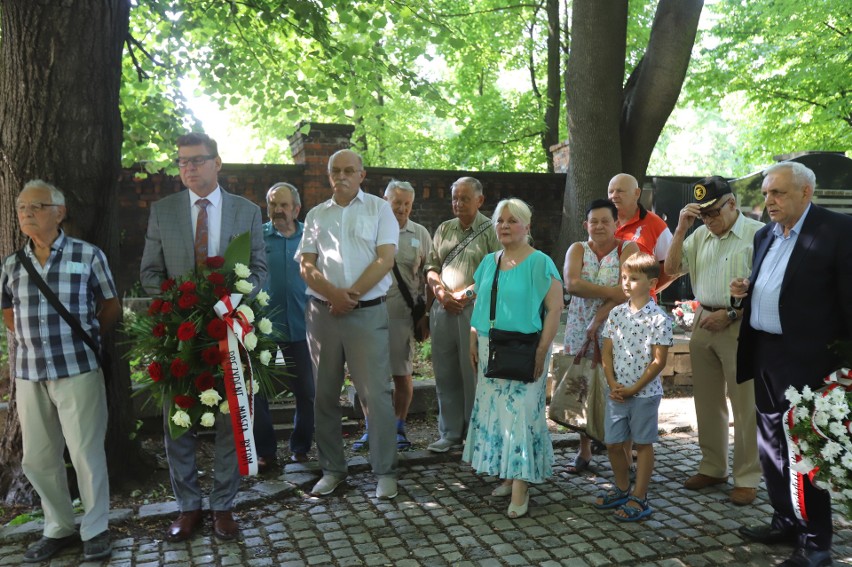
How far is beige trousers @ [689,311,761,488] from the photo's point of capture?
16.2ft

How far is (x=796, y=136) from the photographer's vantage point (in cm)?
1720

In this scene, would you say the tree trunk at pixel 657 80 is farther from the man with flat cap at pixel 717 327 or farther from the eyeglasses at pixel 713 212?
the eyeglasses at pixel 713 212

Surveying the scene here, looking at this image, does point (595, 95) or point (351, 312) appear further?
point (595, 95)

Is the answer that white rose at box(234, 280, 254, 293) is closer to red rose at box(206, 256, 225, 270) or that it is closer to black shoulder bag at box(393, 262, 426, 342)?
red rose at box(206, 256, 225, 270)

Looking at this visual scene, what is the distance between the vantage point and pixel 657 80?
948 cm

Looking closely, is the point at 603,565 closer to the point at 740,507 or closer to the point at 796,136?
the point at 740,507

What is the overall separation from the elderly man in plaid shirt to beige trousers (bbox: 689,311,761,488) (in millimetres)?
3974

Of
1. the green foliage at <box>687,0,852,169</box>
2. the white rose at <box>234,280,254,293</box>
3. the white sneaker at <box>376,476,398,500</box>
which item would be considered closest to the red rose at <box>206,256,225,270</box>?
the white rose at <box>234,280,254,293</box>

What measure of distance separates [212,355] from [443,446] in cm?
243

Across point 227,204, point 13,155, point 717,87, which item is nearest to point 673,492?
point 227,204

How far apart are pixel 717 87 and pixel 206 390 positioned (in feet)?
52.5

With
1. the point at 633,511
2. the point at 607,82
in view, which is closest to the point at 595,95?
the point at 607,82

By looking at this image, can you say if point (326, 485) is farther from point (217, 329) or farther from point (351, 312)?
point (217, 329)

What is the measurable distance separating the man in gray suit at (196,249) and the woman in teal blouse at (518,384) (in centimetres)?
158
